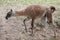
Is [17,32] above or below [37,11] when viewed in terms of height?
below

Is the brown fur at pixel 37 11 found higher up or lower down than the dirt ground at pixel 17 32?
higher up

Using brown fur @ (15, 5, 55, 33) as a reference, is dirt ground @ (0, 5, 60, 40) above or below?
below

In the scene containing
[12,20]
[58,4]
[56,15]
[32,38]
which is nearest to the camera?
[32,38]

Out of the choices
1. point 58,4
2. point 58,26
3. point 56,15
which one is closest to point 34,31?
point 58,26

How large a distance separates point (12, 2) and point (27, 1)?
721mm

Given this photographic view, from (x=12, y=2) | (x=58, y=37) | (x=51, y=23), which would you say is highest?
(x=12, y=2)

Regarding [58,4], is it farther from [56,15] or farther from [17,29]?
[17,29]

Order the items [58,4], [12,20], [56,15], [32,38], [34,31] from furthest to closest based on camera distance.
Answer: [58,4], [56,15], [12,20], [34,31], [32,38]

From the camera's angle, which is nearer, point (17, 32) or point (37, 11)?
point (37, 11)

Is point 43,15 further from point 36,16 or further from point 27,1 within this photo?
point 27,1

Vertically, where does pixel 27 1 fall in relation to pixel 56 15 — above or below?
above

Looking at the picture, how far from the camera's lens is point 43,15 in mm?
6391

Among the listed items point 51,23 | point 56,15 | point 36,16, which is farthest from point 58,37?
point 56,15

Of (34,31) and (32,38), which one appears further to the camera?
(34,31)
